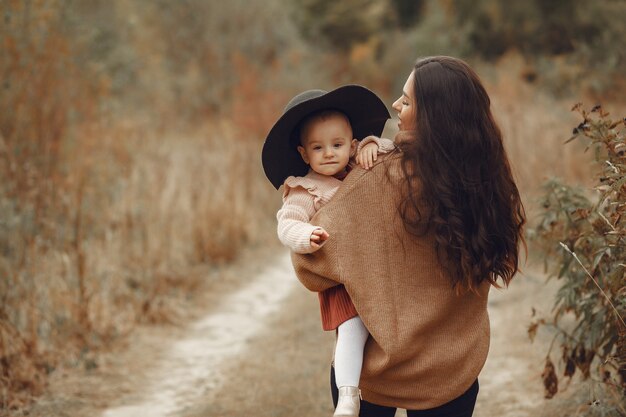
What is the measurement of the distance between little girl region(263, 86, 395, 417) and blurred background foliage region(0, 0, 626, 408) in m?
1.28

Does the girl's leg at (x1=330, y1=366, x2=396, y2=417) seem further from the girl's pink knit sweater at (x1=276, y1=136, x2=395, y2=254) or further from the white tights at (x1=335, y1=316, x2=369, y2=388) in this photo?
A: the girl's pink knit sweater at (x1=276, y1=136, x2=395, y2=254)

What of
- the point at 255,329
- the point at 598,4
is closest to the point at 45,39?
the point at 255,329

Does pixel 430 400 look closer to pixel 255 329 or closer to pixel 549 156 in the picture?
pixel 255 329

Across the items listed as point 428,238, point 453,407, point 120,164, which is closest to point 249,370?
point 453,407

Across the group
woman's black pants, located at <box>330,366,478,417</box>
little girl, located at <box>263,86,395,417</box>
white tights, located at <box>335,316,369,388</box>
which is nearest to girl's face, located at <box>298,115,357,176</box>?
little girl, located at <box>263,86,395,417</box>

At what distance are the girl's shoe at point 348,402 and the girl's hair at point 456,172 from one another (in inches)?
18.7

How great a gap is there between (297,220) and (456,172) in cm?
54

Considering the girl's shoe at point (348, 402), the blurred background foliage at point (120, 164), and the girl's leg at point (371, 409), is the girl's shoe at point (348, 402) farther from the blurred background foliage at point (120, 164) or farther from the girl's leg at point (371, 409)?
the blurred background foliage at point (120, 164)

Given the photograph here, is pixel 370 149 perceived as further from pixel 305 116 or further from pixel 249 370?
pixel 249 370

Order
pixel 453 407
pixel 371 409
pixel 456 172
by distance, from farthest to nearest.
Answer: pixel 371 409
pixel 453 407
pixel 456 172

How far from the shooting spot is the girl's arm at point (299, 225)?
2160mm

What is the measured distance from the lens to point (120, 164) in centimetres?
739

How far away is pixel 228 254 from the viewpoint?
8.01 metres

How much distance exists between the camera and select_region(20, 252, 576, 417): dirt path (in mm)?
4176
